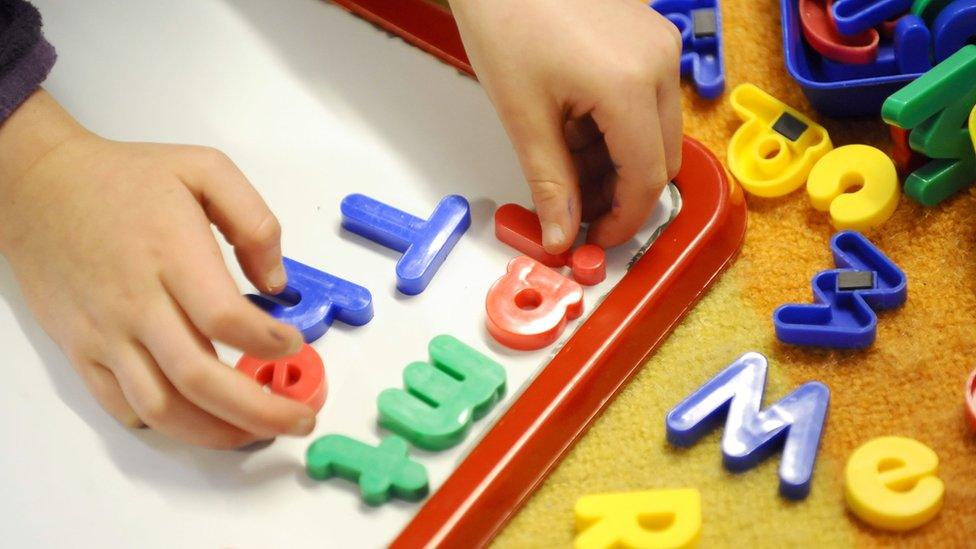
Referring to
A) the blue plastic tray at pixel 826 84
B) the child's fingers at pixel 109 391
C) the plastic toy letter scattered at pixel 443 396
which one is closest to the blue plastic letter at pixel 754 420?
the plastic toy letter scattered at pixel 443 396

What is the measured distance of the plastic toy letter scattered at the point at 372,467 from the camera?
1.94 feet

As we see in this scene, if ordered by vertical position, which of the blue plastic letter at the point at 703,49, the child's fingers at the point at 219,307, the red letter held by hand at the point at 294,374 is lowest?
the red letter held by hand at the point at 294,374

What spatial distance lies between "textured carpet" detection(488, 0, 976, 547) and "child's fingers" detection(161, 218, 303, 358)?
0.57 feet

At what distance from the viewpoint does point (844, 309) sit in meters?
0.67

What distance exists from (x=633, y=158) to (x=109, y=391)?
1.12 ft

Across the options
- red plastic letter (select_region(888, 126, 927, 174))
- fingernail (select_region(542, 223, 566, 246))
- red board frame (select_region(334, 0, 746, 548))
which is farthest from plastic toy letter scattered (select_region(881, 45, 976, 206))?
fingernail (select_region(542, 223, 566, 246))

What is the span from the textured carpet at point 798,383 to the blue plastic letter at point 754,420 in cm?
1

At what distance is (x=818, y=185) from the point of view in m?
0.72

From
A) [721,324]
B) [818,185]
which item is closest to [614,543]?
[721,324]

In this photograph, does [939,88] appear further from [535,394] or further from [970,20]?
[535,394]

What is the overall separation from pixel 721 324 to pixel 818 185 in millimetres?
125

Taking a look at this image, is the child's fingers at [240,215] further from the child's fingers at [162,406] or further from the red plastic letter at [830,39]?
the red plastic letter at [830,39]

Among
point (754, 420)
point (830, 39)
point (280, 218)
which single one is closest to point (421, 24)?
point (280, 218)

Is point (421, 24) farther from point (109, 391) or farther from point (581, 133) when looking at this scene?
point (109, 391)
